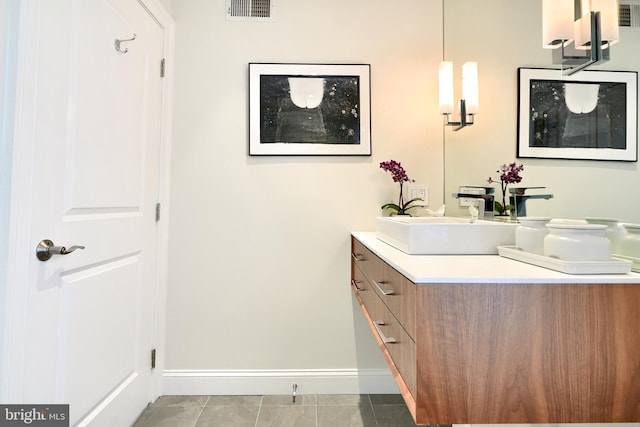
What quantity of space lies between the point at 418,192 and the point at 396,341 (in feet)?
3.70

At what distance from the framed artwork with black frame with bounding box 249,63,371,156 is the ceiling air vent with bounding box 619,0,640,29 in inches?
45.7

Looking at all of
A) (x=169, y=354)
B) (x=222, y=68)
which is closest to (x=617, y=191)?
(x=222, y=68)

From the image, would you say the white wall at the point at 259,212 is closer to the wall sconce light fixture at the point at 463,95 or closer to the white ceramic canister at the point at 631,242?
the wall sconce light fixture at the point at 463,95

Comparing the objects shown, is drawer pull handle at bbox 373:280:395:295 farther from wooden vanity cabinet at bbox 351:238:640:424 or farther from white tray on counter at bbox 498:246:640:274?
white tray on counter at bbox 498:246:640:274

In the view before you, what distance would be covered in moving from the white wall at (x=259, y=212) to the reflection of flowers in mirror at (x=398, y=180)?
2.7 inches

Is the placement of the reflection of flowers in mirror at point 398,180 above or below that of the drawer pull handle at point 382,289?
above

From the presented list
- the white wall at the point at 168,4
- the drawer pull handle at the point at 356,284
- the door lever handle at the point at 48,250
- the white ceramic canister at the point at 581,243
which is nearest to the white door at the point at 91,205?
the door lever handle at the point at 48,250

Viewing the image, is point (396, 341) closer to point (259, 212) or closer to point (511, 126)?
point (511, 126)

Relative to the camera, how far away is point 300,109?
74.2 inches

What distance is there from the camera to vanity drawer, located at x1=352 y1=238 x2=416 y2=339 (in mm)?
844

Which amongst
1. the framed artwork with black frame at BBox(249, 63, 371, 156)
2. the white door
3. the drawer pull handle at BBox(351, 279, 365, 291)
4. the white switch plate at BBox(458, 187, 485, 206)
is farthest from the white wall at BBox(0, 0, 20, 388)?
the white switch plate at BBox(458, 187, 485, 206)

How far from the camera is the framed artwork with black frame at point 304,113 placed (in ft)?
6.18

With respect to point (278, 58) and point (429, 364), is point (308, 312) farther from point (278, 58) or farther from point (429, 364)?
point (278, 58)

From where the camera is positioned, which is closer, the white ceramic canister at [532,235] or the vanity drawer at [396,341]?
the vanity drawer at [396,341]
